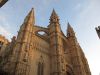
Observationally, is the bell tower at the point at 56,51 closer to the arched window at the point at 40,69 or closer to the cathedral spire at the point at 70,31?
the arched window at the point at 40,69

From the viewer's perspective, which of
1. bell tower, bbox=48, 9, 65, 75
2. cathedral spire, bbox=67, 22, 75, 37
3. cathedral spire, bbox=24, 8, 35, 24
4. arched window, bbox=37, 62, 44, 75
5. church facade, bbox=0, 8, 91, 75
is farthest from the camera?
cathedral spire, bbox=67, 22, 75, 37

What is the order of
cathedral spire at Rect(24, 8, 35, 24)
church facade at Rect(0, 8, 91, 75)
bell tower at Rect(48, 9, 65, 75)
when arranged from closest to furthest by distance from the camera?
church facade at Rect(0, 8, 91, 75) → bell tower at Rect(48, 9, 65, 75) → cathedral spire at Rect(24, 8, 35, 24)

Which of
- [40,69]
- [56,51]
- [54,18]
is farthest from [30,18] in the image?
[40,69]

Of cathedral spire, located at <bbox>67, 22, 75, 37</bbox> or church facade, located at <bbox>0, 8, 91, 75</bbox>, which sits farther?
cathedral spire, located at <bbox>67, 22, 75, 37</bbox>

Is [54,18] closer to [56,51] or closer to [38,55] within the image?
[56,51]

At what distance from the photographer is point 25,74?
50.0 feet

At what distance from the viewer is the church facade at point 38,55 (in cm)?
1626

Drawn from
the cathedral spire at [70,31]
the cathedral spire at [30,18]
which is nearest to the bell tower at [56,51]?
the cathedral spire at [30,18]

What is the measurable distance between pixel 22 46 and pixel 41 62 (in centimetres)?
336

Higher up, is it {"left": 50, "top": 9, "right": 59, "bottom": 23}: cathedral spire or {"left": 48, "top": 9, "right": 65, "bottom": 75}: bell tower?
{"left": 50, "top": 9, "right": 59, "bottom": 23}: cathedral spire

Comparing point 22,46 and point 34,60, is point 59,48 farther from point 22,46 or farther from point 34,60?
point 22,46

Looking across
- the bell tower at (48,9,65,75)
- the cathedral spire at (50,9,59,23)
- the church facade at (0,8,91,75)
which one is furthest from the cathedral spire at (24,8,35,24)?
the cathedral spire at (50,9,59,23)

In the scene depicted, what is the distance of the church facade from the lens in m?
16.3

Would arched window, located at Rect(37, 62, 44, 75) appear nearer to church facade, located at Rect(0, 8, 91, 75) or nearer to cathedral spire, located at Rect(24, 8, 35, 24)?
church facade, located at Rect(0, 8, 91, 75)
